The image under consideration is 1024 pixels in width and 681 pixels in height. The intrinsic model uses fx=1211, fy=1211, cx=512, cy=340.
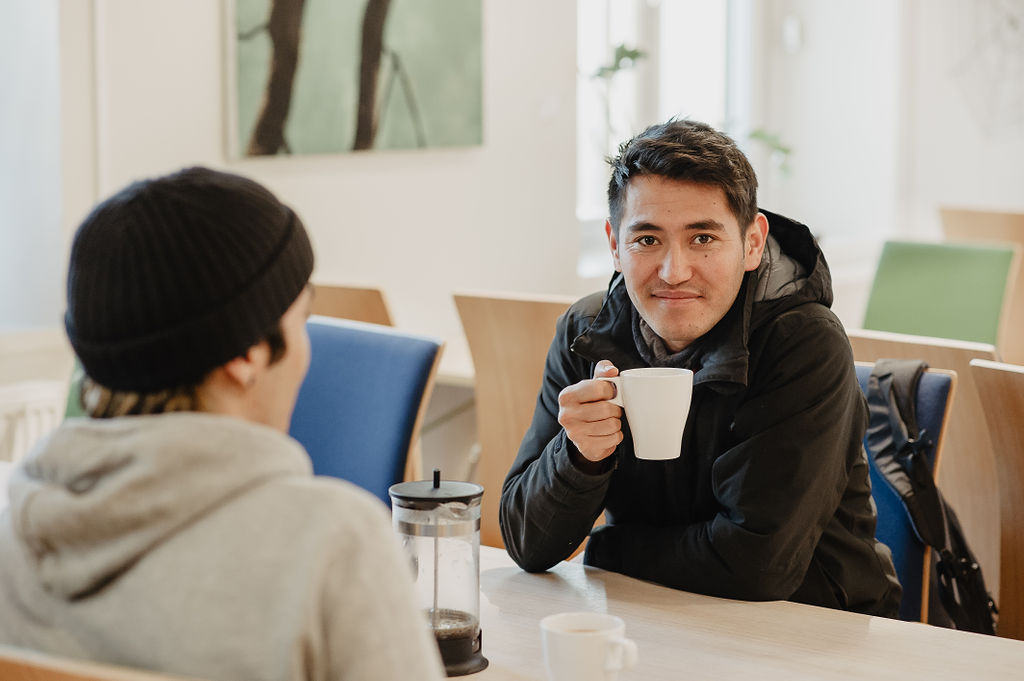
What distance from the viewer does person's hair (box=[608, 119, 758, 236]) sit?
1.52 metres

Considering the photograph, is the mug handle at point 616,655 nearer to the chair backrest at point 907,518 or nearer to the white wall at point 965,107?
the chair backrest at point 907,518

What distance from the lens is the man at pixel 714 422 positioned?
141 centimetres

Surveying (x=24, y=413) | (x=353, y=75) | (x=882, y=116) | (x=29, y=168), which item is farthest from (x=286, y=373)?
(x=882, y=116)

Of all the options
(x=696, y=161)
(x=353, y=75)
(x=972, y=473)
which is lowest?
(x=972, y=473)

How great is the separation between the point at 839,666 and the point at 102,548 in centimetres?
69

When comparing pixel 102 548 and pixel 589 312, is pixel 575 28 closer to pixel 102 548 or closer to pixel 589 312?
pixel 589 312

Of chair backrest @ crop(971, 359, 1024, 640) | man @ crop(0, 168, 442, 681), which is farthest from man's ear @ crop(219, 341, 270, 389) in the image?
chair backrest @ crop(971, 359, 1024, 640)

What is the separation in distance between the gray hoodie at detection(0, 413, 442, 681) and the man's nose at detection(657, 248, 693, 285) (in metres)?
0.81

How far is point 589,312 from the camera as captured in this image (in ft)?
5.54

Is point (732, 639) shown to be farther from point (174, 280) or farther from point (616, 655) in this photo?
point (174, 280)

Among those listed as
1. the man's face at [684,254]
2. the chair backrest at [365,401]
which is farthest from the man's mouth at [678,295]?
the chair backrest at [365,401]

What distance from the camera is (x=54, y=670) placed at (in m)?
0.66

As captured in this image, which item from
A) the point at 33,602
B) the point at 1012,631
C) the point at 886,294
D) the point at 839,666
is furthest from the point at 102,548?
the point at 886,294

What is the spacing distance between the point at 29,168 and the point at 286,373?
2.10 meters
